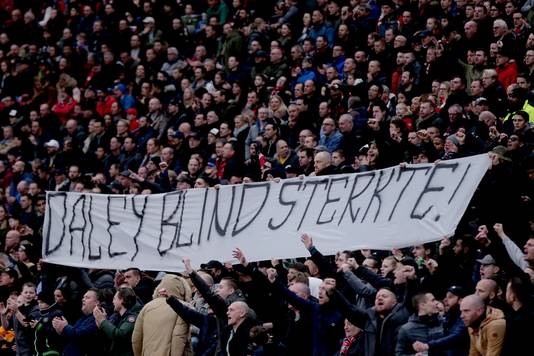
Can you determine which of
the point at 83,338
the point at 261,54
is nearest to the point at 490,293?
the point at 83,338

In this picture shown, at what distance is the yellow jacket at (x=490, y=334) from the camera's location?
9531 mm

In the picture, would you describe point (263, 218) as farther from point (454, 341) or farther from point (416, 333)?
point (454, 341)

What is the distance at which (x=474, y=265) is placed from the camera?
37.1ft

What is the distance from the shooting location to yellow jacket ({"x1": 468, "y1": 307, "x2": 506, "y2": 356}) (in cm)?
953

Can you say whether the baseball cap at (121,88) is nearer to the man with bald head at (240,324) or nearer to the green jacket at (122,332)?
the green jacket at (122,332)

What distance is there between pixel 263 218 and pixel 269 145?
281 cm

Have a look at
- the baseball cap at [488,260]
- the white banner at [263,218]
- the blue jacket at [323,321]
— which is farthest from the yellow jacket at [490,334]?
the white banner at [263,218]

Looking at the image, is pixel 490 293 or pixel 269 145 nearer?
pixel 490 293

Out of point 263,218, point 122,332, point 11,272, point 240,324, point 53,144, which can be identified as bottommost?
point 53,144

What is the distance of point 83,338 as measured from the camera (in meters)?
12.4

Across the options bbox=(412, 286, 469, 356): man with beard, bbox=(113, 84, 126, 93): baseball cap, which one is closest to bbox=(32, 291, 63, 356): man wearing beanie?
bbox=(412, 286, 469, 356): man with beard

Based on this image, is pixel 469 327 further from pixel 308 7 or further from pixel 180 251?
pixel 308 7

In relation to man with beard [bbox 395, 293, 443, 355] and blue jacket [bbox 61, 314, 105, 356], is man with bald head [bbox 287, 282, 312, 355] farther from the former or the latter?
blue jacket [bbox 61, 314, 105, 356]

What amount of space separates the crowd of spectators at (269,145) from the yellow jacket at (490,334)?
2cm
